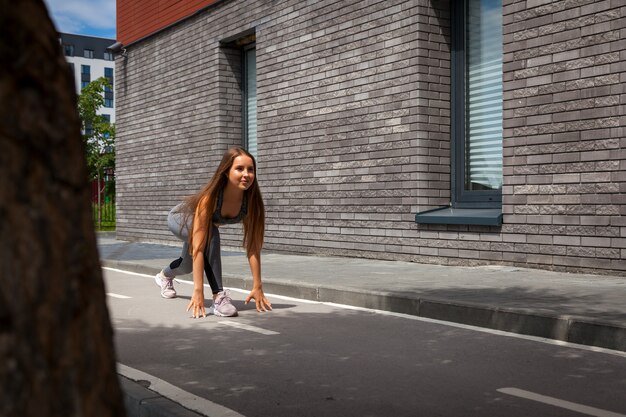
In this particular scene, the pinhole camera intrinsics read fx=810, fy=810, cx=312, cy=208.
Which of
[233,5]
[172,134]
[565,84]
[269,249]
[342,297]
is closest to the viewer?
[342,297]

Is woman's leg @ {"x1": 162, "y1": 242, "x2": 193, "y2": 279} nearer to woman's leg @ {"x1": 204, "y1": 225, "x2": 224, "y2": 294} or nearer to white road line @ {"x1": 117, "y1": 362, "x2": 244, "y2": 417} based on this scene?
woman's leg @ {"x1": 204, "y1": 225, "x2": 224, "y2": 294}

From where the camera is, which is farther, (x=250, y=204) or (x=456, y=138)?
(x=456, y=138)

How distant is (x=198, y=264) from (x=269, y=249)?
7293mm

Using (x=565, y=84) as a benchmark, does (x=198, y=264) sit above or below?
below

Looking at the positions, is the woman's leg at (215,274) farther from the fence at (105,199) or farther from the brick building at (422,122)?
the fence at (105,199)

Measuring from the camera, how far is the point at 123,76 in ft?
67.3

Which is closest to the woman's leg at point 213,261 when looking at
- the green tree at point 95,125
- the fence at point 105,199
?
the fence at point 105,199

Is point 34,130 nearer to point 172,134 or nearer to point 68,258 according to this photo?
point 68,258

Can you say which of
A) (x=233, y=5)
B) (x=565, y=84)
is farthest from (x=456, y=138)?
(x=233, y=5)

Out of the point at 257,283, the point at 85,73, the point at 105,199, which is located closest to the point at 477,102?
the point at 257,283

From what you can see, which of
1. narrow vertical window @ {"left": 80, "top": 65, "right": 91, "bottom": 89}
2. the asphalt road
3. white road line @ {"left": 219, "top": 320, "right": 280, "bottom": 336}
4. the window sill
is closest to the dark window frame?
the window sill

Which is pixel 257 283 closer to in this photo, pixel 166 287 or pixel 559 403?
pixel 166 287

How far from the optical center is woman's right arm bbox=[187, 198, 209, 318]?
7.38 m

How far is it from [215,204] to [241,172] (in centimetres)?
44
